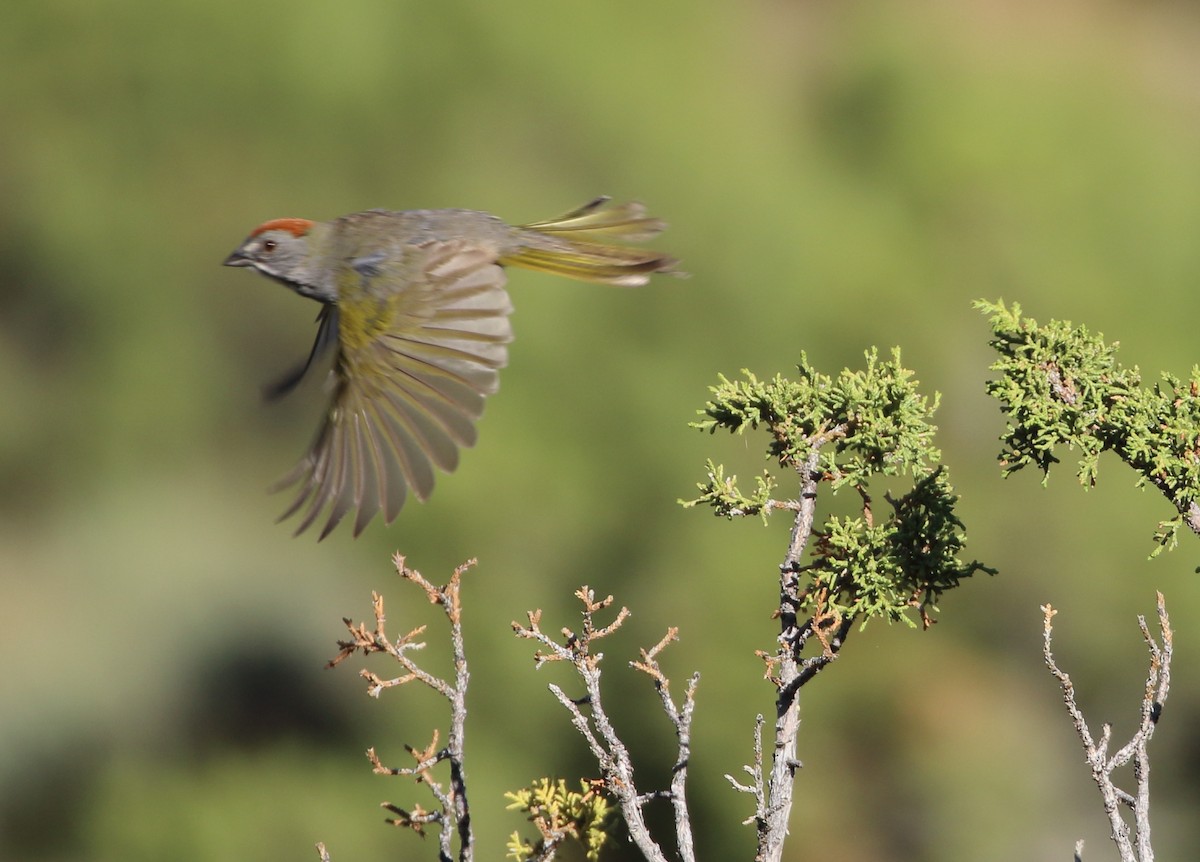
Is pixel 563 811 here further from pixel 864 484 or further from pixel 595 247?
pixel 595 247

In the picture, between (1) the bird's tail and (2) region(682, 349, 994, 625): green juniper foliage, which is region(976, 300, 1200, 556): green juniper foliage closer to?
(2) region(682, 349, 994, 625): green juniper foliage

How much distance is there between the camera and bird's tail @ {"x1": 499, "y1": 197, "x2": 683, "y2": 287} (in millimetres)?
2191

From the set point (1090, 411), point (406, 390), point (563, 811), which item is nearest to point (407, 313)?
point (406, 390)

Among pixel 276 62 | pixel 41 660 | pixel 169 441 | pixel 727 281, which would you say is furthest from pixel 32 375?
pixel 727 281

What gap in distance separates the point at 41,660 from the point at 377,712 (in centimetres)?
94

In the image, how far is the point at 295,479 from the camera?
1.83 m

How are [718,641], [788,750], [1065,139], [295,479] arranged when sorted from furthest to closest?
1. [1065,139]
2. [718,641]
3. [295,479]
4. [788,750]

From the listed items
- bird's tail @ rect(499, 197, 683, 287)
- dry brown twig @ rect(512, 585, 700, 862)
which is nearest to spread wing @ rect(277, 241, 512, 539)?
bird's tail @ rect(499, 197, 683, 287)

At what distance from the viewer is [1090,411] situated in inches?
52.6

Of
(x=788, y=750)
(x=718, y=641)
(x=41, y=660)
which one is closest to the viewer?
(x=788, y=750)

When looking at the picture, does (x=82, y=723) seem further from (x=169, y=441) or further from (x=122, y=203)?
(x=122, y=203)

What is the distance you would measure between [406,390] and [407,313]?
0.54 ft

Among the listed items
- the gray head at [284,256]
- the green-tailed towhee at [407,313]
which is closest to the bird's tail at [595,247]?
the green-tailed towhee at [407,313]

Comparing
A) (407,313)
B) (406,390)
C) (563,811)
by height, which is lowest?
(563,811)
